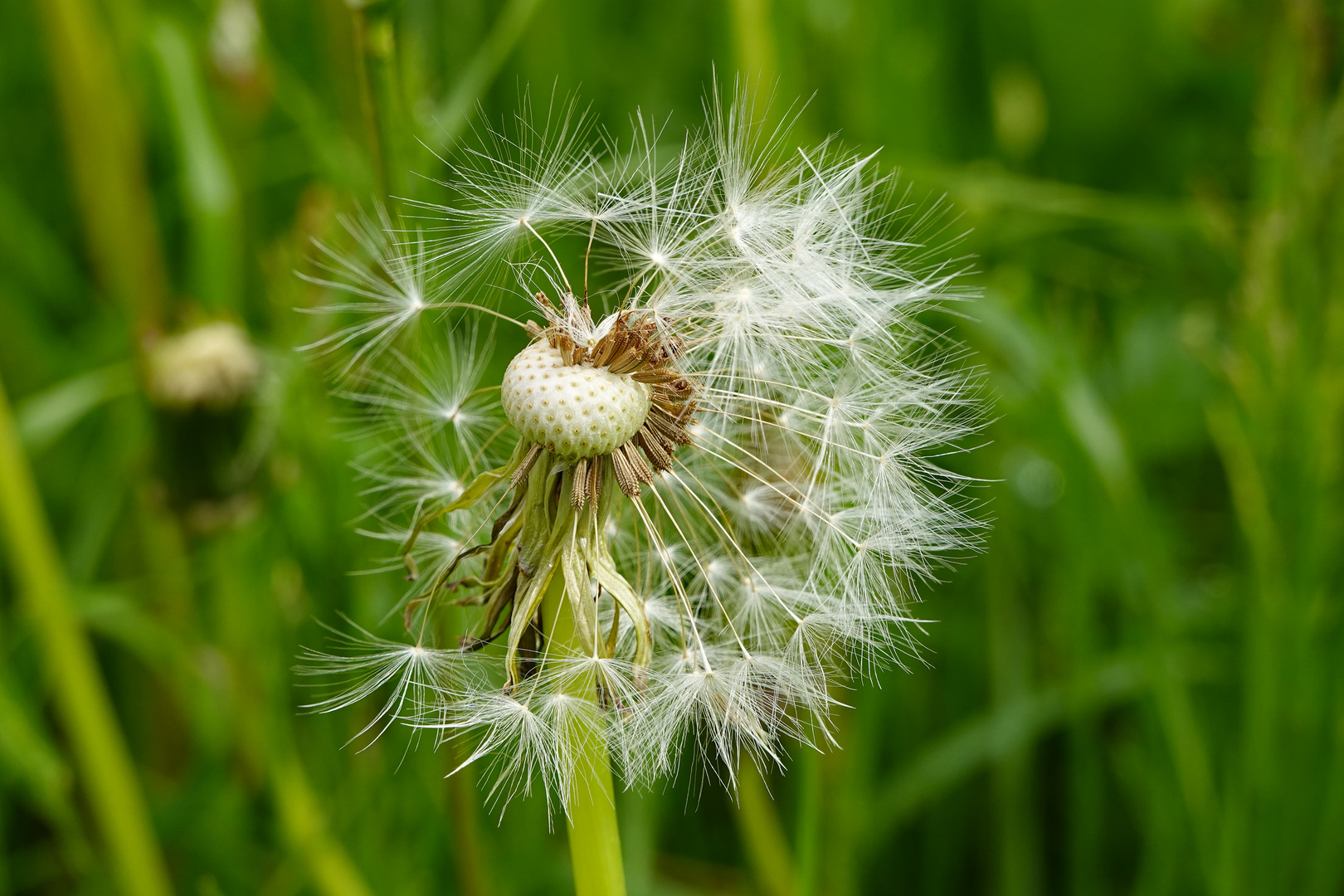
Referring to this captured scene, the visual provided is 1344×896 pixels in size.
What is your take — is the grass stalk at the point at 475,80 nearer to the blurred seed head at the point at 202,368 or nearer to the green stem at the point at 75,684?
the blurred seed head at the point at 202,368

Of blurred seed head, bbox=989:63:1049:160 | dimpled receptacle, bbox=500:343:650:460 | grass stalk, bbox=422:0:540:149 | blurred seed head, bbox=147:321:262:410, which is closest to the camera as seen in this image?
dimpled receptacle, bbox=500:343:650:460

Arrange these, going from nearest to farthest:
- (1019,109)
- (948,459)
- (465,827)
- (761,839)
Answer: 1. (465,827)
2. (761,839)
3. (948,459)
4. (1019,109)

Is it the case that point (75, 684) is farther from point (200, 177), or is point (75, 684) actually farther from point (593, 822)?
point (593, 822)

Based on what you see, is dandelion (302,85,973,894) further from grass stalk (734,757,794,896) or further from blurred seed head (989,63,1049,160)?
blurred seed head (989,63,1049,160)

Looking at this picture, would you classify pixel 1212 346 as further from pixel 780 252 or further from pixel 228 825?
pixel 228 825

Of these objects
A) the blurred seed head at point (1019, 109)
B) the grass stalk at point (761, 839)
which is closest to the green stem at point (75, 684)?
the grass stalk at point (761, 839)

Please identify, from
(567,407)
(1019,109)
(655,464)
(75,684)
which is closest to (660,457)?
(655,464)

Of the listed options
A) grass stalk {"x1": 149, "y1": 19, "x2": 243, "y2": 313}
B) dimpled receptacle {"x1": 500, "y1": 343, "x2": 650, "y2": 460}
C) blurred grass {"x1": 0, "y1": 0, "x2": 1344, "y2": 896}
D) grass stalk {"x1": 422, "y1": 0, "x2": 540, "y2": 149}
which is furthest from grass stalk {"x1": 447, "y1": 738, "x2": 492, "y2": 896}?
grass stalk {"x1": 149, "y1": 19, "x2": 243, "y2": 313}
